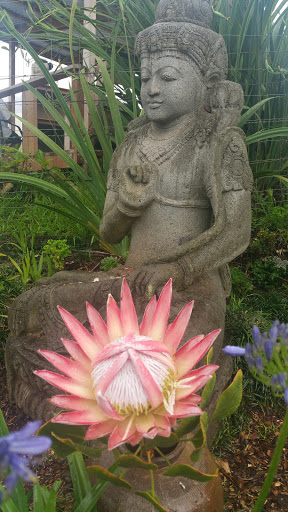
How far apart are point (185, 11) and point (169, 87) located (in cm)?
31

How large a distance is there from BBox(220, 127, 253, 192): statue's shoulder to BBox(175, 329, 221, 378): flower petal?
1257 mm

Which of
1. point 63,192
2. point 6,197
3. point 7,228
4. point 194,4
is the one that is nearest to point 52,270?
point 63,192

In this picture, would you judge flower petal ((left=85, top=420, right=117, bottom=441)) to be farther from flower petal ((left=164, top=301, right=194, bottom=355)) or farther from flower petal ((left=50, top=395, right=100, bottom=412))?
flower petal ((left=164, top=301, right=194, bottom=355))

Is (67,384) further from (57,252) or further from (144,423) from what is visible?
(57,252)

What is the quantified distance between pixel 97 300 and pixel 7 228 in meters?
2.21

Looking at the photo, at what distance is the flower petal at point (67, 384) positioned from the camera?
66 centimetres

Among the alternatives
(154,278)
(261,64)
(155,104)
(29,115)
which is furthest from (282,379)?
(29,115)

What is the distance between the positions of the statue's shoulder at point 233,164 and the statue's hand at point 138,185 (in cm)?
29

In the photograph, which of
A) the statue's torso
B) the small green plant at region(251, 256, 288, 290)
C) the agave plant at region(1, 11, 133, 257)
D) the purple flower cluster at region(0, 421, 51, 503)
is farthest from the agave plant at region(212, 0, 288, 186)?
the purple flower cluster at region(0, 421, 51, 503)

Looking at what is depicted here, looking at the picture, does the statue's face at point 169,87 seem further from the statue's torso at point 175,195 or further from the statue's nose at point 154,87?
the statue's torso at point 175,195

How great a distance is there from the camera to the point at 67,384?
2.19 feet

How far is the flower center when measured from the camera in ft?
2.02

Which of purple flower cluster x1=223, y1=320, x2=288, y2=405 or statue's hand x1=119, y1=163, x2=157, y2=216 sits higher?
statue's hand x1=119, y1=163, x2=157, y2=216

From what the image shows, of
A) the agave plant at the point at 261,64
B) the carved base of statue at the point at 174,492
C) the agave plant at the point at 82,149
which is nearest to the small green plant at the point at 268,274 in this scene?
the agave plant at the point at 261,64
